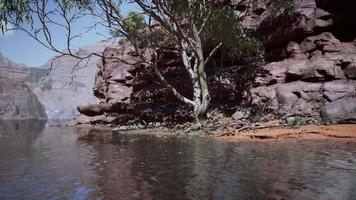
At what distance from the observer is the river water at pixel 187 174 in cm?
467

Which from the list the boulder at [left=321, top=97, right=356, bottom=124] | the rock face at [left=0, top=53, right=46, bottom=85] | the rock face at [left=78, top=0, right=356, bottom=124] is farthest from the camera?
the rock face at [left=0, top=53, right=46, bottom=85]

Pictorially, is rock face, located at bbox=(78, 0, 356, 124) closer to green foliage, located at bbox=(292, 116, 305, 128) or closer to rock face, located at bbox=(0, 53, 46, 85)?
green foliage, located at bbox=(292, 116, 305, 128)

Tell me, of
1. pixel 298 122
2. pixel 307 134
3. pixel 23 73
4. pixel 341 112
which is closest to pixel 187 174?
pixel 307 134

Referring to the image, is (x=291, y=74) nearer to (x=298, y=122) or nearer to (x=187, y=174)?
(x=298, y=122)

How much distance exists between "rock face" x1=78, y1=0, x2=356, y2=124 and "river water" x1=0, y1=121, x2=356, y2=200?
24.4 ft

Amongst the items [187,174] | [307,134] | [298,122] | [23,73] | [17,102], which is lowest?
[187,174]

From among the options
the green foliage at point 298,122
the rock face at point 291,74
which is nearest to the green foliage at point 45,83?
the rock face at point 291,74

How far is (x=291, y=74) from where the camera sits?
19047 mm

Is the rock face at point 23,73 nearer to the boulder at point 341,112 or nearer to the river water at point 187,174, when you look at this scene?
the boulder at point 341,112

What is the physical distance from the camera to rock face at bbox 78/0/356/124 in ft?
54.9

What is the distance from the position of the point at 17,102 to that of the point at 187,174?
75.0m

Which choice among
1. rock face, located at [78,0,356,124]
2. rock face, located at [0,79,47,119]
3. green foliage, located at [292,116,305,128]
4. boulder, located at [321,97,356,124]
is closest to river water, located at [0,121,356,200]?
boulder, located at [321,97,356,124]

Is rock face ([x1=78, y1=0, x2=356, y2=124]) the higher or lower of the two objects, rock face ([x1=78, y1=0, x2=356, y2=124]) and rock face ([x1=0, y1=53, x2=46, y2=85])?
the lower

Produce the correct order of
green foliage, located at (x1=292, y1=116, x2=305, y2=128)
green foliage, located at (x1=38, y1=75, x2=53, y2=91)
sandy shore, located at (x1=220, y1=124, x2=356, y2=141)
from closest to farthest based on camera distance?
1. sandy shore, located at (x1=220, y1=124, x2=356, y2=141)
2. green foliage, located at (x1=292, y1=116, x2=305, y2=128)
3. green foliage, located at (x1=38, y1=75, x2=53, y2=91)
